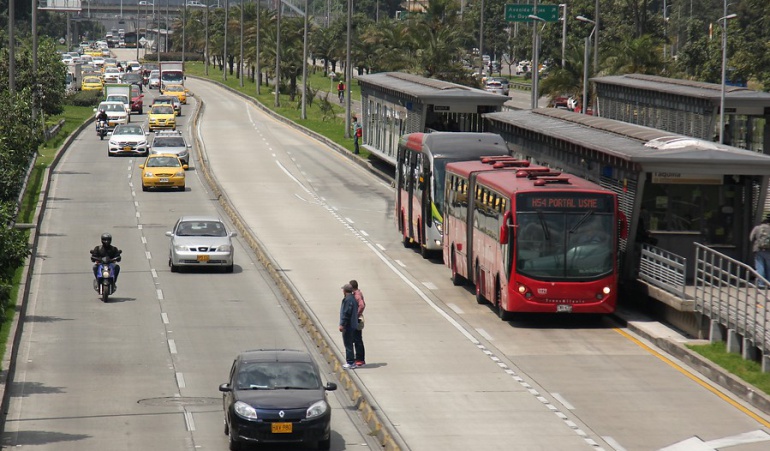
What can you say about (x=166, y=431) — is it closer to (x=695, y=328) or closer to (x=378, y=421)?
(x=378, y=421)

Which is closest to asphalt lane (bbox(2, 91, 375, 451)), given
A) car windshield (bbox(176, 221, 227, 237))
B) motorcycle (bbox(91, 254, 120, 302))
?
motorcycle (bbox(91, 254, 120, 302))

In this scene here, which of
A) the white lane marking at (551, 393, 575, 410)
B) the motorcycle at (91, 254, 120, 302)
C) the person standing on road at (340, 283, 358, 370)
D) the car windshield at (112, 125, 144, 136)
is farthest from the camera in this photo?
the car windshield at (112, 125, 144, 136)

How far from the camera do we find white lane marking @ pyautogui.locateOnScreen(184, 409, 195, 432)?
1974cm

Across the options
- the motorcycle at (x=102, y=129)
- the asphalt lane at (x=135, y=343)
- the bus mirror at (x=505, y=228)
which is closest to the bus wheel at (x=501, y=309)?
the bus mirror at (x=505, y=228)

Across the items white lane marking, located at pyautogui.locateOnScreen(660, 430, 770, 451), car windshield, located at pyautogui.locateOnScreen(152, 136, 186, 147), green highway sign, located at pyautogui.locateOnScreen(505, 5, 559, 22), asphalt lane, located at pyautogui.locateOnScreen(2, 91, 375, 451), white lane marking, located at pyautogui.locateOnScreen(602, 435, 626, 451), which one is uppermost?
green highway sign, located at pyautogui.locateOnScreen(505, 5, 559, 22)

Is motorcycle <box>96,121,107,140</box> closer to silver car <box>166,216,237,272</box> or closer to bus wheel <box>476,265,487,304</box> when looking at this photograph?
silver car <box>166,216,237,272</box>

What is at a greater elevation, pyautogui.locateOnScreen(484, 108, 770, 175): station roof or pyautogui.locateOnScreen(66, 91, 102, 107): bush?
pyautogui.locateOnScreen(484, 108, 770, 175): station roof

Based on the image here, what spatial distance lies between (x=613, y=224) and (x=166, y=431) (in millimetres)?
11545

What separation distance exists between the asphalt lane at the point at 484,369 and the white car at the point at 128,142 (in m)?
25.6

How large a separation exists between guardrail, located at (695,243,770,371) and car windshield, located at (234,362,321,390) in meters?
Result: 8.03

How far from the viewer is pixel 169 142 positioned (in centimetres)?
6306

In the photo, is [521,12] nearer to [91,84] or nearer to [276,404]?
[276,404]

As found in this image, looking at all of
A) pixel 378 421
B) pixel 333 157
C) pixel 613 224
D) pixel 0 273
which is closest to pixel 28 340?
pixel 0 273

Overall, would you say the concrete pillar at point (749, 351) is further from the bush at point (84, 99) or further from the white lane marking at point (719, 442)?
the bush at point (84, 99)
